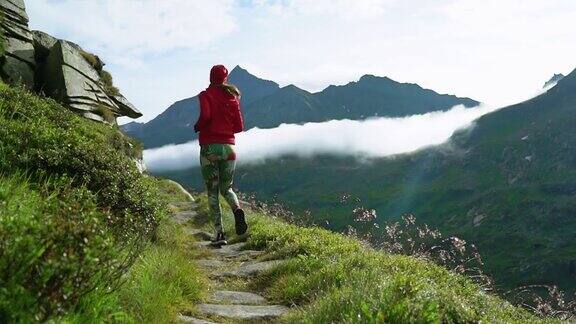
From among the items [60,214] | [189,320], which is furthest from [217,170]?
[60,214]

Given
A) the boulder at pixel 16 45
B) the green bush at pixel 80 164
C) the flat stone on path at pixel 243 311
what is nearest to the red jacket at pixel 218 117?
the green bush at pixel 80 164

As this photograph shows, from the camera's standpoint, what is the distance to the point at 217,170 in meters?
12.9

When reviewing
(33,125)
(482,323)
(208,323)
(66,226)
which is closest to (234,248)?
(33,125)

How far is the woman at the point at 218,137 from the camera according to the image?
41.5 feet

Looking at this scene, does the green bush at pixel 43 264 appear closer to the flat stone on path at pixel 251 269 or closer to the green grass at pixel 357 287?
the green grass at pixel 357 287

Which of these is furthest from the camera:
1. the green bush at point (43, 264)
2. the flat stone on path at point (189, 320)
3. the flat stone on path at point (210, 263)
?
the flat stone on path at point (210, 263)

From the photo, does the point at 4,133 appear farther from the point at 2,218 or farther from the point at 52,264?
the point at 52,264

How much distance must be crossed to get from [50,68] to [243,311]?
18.4 metres

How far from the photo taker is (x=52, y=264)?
156 inches

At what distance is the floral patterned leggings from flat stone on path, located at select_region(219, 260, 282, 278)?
2504mm

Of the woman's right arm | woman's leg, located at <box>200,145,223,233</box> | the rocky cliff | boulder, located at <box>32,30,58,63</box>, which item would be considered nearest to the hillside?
woman's leg, located at <box>200,145,223,233</box>

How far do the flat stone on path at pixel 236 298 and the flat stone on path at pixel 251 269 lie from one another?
1.16 meters

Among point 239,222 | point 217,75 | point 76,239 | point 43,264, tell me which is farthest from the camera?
point 217,75

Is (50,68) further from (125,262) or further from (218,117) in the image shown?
(125,262)
